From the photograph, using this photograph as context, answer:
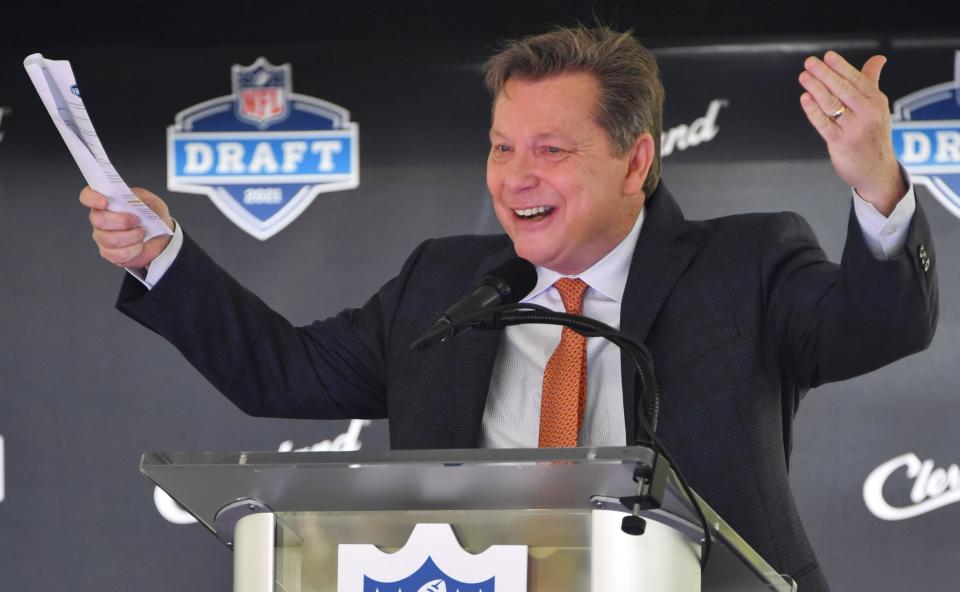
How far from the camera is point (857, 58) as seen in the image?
11.5 ft

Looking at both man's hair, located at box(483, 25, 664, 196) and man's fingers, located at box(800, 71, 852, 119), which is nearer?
man's fingers, located at box(800, 71, 852, 119)

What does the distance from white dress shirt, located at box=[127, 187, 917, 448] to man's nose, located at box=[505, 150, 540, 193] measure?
146mm

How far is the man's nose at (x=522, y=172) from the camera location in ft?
7.23

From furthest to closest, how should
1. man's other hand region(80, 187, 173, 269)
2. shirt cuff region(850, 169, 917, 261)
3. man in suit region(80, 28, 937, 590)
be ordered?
man in suit region(80, 28, 937, 590)
man's other hand region(80, 187, 173, 269)
shirt cuff region(850, 169, 917, 261)

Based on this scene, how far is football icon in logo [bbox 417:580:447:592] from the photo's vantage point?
1.41 m

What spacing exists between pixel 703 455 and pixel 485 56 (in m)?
1.77

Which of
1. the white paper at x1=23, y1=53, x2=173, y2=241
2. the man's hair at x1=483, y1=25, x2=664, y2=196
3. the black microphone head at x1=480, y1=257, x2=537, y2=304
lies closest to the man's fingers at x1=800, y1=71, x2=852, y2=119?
the black microphone head at x1=480, y1=257, x2=537, y2=304

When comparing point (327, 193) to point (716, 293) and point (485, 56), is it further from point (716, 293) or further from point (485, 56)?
point (716, 293)

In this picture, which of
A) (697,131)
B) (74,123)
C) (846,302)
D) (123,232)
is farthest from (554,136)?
(697,131)

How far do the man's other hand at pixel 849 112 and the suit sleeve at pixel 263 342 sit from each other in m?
0.91

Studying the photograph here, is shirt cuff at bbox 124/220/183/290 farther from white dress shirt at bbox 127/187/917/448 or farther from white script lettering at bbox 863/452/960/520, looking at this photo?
white script lettering at bbox 863/452/960/520

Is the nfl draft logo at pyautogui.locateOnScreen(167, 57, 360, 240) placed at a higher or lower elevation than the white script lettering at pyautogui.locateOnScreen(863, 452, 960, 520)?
higher

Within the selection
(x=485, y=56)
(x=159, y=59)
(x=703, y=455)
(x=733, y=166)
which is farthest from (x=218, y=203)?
(x=703, y=455)

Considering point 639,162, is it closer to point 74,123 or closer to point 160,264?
point 160,264
